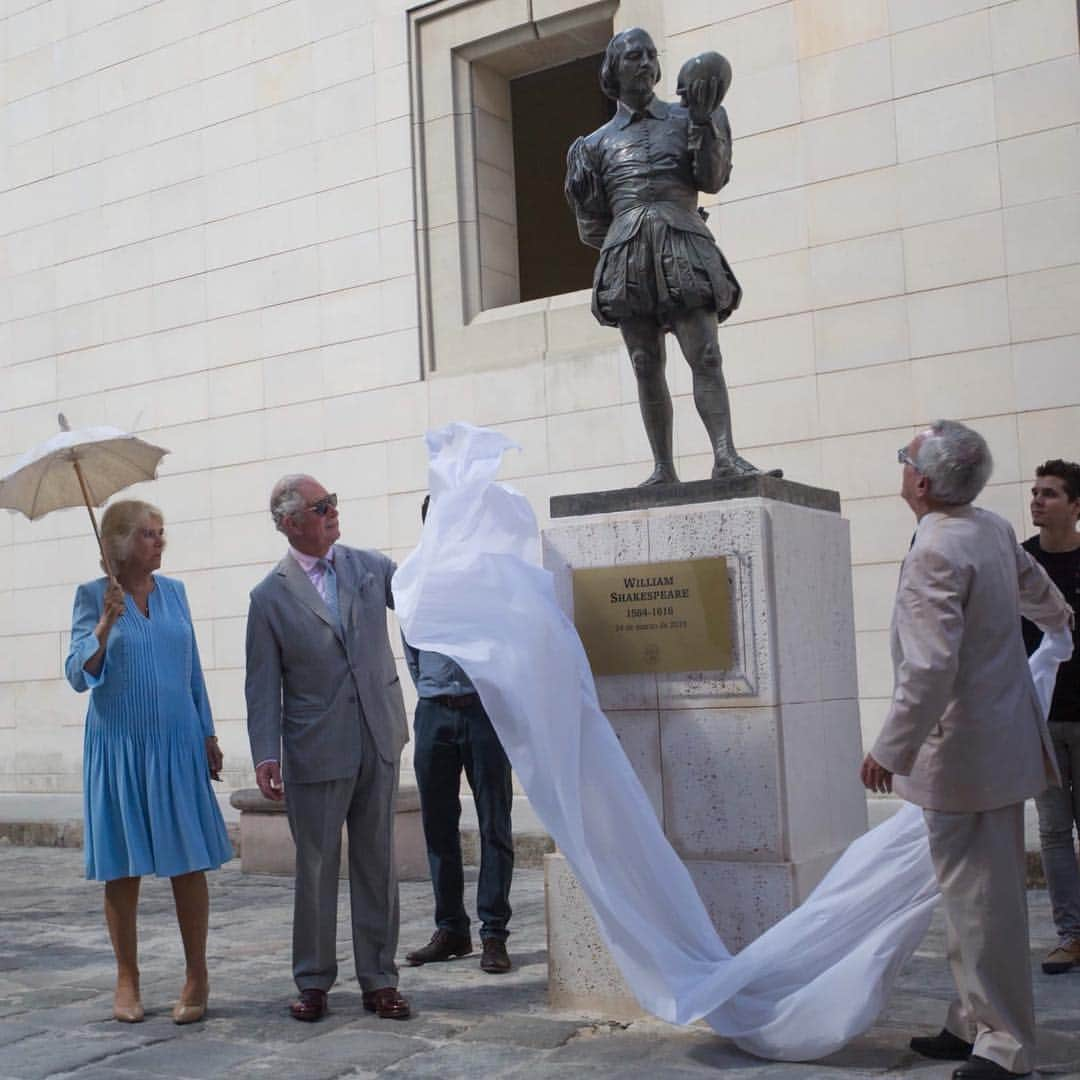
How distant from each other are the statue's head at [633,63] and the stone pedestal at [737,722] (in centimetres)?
144

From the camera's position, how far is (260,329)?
10.5 metres

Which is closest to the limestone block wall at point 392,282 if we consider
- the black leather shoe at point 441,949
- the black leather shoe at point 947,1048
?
the black leather shoe at point 441,949

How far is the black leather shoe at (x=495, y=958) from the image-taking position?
5.51 meters

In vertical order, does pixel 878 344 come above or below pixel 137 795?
above

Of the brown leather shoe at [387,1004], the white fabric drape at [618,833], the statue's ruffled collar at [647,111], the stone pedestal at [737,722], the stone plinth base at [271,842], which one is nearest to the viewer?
the white fabric drape at [618,833]

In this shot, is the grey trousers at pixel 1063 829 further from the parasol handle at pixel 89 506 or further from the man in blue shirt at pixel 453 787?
the parasol handle at pixel 89 506

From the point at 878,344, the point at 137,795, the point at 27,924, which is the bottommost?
the point at 27,924

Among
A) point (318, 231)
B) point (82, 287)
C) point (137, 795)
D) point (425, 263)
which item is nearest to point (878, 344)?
point (425, 263)

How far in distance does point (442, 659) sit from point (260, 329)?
5196 mm

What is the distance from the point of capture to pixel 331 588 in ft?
16.5

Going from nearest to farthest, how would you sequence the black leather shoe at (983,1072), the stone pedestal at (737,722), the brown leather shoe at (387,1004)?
the black leather shoe at (983,1072) → the stone pedestal at (737,722) → the brown leather shoe at (387,1004)

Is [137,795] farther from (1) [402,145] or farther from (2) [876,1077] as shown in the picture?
(1) [402,145]

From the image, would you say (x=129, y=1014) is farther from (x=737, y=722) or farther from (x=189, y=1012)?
(x=737, y=722)

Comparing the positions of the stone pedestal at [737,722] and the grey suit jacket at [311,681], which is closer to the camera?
the stone pedestal at [737,722]
